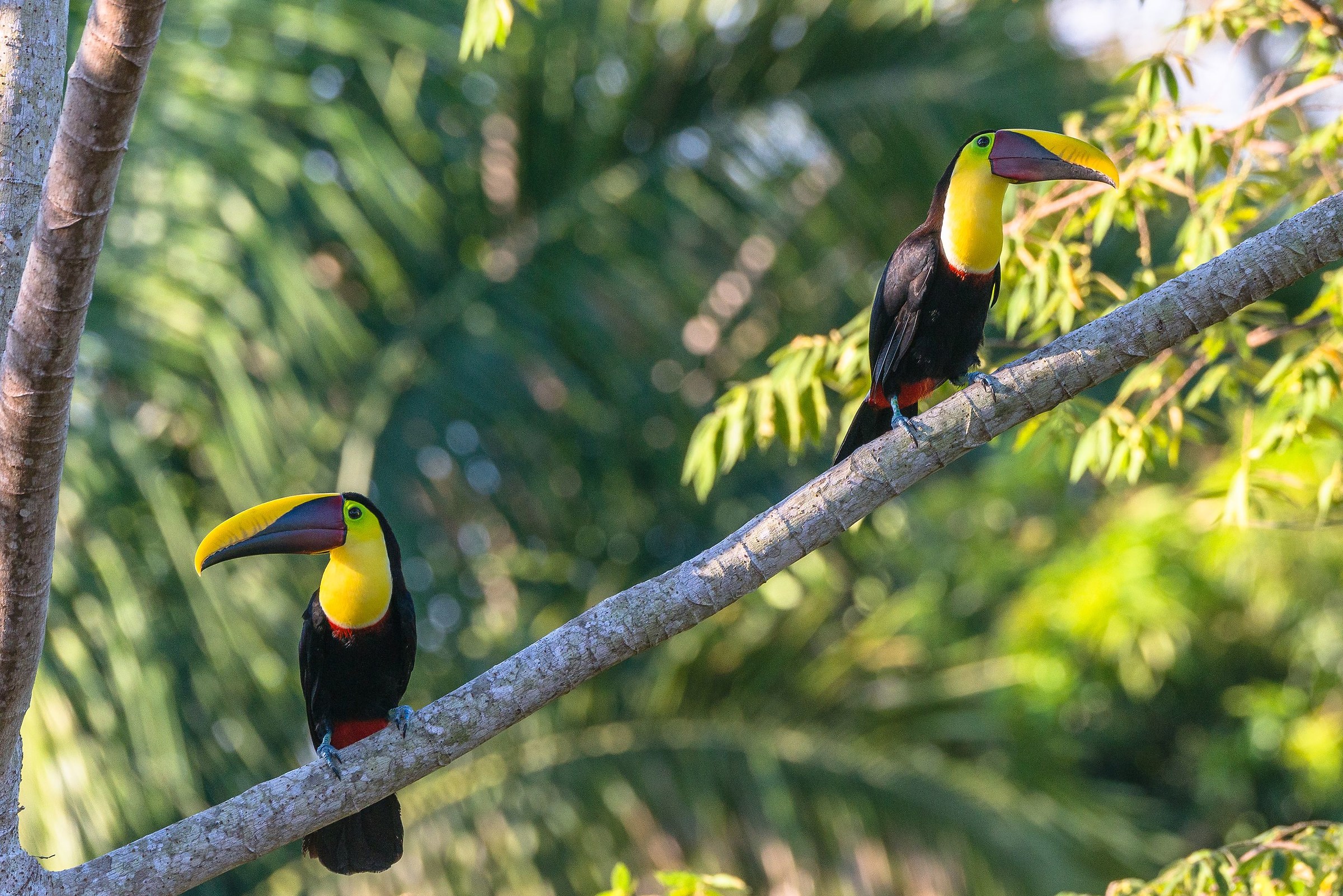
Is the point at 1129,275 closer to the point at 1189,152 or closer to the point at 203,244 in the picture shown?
the point at 1189,152

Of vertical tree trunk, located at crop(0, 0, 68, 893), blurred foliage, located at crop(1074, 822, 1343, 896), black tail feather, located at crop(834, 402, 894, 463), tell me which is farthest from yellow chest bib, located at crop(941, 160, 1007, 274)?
vertical tree trunk, located at crop(0, 0, 68, 893)

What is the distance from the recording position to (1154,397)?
4.05 metres

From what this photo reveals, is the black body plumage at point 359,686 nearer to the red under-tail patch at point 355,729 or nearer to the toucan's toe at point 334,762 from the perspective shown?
the red under-tail patch at point 355,729

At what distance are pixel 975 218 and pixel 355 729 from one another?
2.13 m

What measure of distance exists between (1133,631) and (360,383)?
4383mm

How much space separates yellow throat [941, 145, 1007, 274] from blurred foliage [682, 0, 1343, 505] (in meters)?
0.21

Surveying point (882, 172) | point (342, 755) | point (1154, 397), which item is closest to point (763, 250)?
point (882, 172)

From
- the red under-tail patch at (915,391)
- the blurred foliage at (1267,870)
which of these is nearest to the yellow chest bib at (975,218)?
the red under-tail patch at (915,391)

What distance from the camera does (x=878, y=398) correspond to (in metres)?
3.51

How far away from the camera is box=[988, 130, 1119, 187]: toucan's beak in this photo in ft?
10.4

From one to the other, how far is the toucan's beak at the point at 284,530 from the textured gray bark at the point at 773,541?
64 centimetres

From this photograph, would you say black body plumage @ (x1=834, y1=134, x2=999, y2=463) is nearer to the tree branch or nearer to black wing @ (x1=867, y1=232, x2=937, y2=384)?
black wing @ (x1=867, y1=232, x2=937, y2=384)

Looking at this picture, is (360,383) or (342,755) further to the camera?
(360,383)

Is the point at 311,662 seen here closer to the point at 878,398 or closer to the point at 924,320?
the point at 878,398
